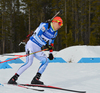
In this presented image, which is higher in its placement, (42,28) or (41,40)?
(42,28)

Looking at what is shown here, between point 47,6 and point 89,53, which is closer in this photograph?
point 89,53

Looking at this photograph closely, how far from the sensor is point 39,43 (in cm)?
493

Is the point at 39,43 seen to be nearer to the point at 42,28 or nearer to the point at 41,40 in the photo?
the point at 41,40

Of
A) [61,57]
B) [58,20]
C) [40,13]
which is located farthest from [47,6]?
[58,20]

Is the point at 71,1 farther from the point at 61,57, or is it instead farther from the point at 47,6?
the point at 61,57

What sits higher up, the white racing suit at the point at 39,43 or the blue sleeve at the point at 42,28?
the blue sleeve at the point at 42,28

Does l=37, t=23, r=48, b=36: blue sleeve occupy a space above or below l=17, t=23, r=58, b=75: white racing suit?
above

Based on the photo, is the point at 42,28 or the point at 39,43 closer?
the point at 42,28

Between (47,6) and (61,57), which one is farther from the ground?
(47,6)

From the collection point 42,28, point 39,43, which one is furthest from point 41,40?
point 42,28

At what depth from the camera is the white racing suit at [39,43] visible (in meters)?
4.82

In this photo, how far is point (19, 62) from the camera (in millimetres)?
11273

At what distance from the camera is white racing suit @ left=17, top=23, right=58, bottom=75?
4820mm

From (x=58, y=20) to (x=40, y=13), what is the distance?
1284 inches
